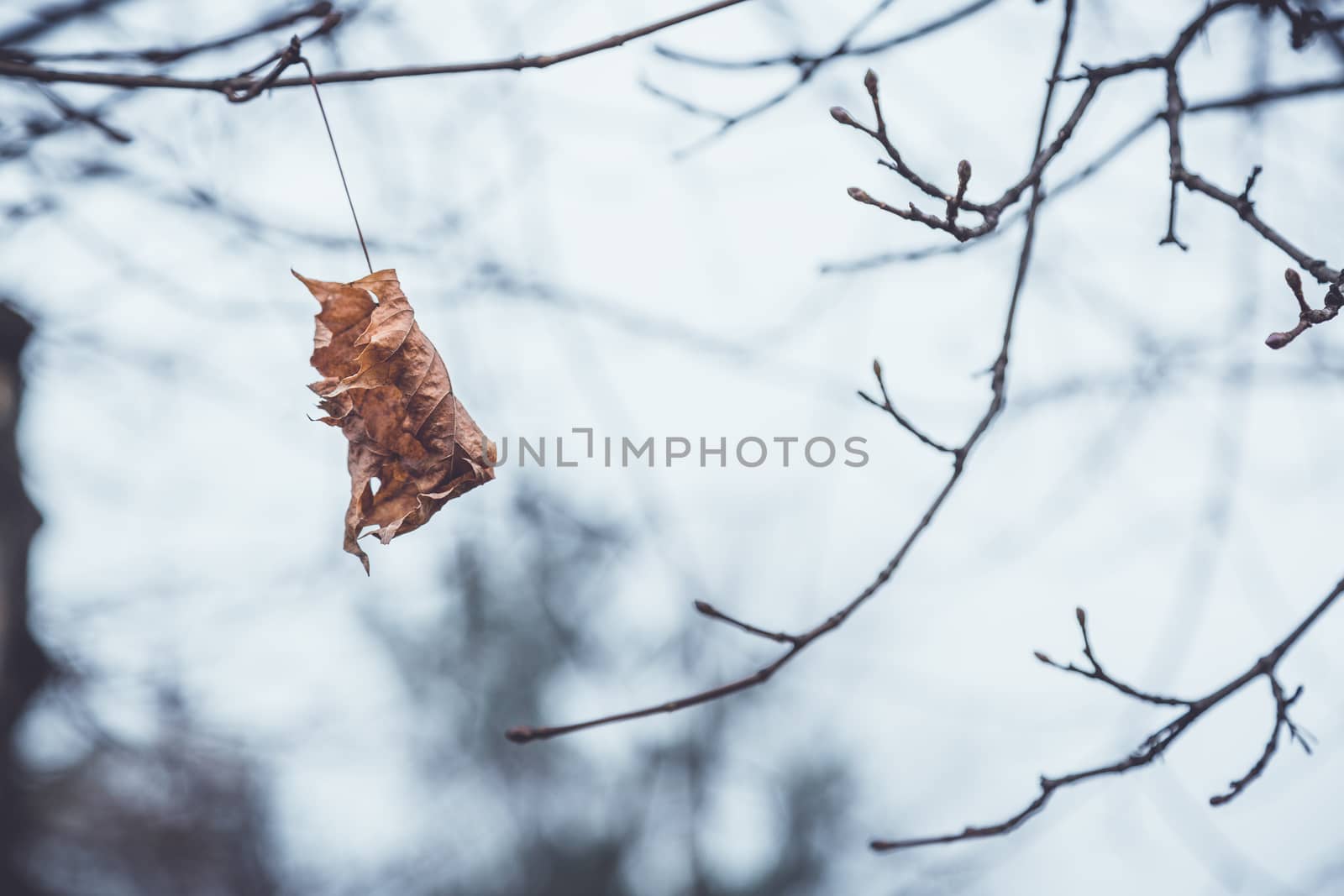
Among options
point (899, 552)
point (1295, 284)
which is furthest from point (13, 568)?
point (1295, 284)

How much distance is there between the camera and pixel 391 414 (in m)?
1.29

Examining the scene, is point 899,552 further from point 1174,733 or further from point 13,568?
point 13,568

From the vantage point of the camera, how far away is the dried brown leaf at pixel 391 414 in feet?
4.18

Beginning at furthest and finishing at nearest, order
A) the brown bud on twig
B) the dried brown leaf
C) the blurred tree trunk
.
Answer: the blurred tree trunk, the dried brown leaf, the brown bud on twig

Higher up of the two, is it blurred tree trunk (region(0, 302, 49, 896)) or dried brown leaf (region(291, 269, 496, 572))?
blurred tree trunk (region(0, 302, 49, 896))

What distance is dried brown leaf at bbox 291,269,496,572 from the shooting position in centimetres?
127

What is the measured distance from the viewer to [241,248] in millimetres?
2795

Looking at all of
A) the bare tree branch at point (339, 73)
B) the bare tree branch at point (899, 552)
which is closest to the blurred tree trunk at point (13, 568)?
the bare tree branch at point (339, 73)

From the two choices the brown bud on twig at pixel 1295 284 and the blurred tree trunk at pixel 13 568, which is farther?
the blurred tree trunk at pixel 13 568

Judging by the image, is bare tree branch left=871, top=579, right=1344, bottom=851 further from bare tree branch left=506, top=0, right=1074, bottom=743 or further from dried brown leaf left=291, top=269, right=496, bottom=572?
dried brown leaf left=291, top=269, right=496, bottom=572

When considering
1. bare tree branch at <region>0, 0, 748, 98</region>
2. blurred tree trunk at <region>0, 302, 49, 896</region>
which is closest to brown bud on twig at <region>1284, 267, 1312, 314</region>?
bare tree branch at <region>0, 0, 748, 98</region>

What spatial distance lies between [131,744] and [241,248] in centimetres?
268

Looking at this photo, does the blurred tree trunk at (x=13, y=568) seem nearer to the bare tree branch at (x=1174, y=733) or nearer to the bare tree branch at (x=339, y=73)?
the bare tree branch at (x=339, y=73)

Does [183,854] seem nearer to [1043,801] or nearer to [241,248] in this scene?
[241,248]
